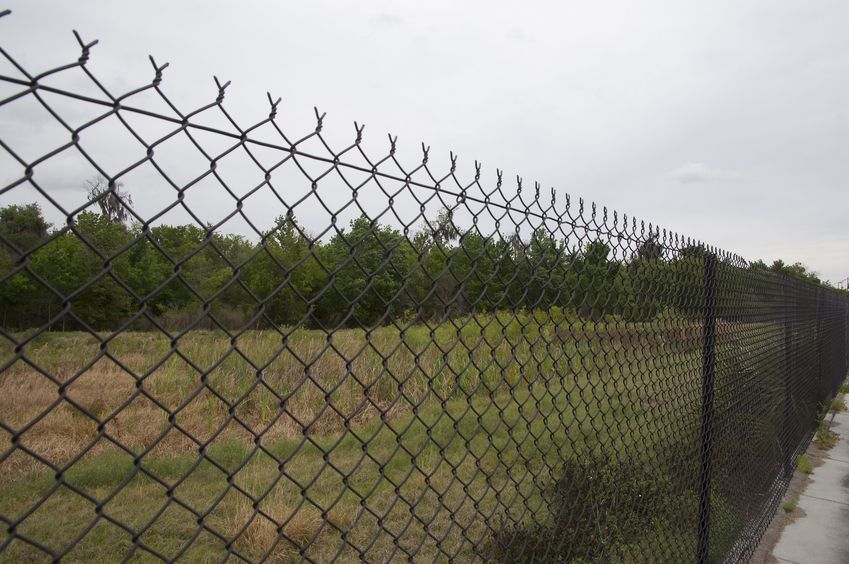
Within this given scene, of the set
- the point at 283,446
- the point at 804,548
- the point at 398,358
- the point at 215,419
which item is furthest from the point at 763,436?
the point at 215,419

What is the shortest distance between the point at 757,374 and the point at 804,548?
130 cm

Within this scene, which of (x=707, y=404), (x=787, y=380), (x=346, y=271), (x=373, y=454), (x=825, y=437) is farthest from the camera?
(x=825, y=437)

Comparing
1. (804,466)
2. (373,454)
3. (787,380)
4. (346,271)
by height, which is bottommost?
(373,454)

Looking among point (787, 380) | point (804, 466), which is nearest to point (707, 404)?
point (787, 380)

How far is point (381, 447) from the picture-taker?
6.35 meters

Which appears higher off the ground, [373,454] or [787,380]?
[787,380]

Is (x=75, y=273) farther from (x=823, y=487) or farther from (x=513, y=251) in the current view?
(x=823, y=487)

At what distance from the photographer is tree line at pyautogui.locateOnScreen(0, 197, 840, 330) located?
4.33 ft

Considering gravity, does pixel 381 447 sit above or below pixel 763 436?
below

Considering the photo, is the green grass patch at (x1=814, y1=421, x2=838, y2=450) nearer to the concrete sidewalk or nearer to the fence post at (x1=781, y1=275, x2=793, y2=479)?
the concrete sidewalk

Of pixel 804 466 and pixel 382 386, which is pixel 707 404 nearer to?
pixel 804 466

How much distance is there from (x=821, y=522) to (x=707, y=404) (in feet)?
7.85

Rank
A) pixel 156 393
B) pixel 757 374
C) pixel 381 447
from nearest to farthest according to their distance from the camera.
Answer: pixel 757 374, pixel 381 447, pixel 156 393

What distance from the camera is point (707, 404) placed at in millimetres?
3408
